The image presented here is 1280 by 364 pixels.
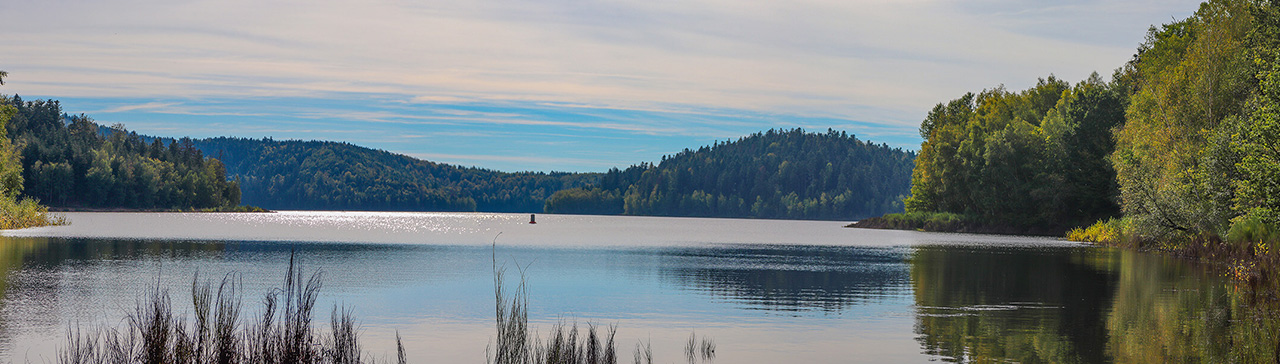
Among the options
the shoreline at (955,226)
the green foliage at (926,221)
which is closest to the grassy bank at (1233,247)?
the shoreline at (955,226)

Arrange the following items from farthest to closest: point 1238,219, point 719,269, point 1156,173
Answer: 1. point 1156,173
2. point 719,269
3. point 1238,219

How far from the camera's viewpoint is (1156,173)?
5462 centimetres

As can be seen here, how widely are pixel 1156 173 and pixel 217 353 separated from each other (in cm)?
5313

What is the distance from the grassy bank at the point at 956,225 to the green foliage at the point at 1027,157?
→ 0.67 meters

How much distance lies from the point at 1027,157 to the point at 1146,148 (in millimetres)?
42832

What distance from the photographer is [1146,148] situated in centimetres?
5788

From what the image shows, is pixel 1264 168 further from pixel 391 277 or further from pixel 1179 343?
pixel 391 277

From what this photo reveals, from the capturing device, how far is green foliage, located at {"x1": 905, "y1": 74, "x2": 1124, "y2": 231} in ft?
296

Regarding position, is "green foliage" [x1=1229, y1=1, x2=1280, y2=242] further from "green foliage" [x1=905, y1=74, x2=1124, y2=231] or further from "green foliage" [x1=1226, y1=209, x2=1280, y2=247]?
"green foliage" [x1=905, y1=74, x2=1124, y2=231]

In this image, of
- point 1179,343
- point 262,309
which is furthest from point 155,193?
point 1179,343

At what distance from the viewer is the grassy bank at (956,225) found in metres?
104

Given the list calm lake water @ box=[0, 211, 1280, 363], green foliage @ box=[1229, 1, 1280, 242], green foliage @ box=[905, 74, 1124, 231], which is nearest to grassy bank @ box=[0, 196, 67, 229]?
calm lake water @ box=[0, 211, 1280, 363]

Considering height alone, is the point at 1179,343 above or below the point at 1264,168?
below

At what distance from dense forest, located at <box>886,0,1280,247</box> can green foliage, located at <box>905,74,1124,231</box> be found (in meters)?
0.15
